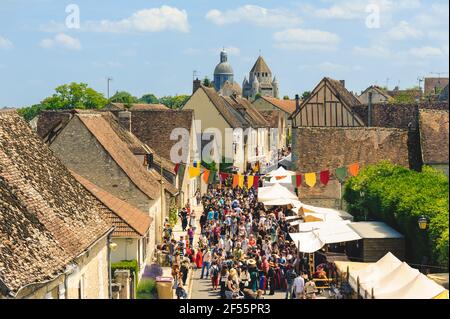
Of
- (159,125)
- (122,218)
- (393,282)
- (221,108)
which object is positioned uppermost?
(221,108)

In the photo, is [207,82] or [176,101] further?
[176,101]

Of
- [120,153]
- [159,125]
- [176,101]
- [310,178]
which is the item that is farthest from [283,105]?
[120,153]

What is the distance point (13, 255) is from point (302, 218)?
55.1 feet

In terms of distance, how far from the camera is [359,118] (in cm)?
4294

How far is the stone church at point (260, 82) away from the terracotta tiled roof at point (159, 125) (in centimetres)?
12957

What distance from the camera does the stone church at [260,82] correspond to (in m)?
172

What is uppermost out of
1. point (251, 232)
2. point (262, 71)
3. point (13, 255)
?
point (262, 71)

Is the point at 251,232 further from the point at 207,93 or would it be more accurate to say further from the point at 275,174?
the point at 207,93

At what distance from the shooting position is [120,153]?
27594 mm

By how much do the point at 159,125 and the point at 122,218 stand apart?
66.7 ft

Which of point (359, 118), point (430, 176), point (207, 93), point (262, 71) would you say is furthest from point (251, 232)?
point (262, 71)

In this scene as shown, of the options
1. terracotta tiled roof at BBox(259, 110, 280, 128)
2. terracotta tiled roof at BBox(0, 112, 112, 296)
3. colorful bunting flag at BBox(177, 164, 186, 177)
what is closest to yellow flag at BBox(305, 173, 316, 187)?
colorful bunting flag at BBox(177, 164, 186, 177)

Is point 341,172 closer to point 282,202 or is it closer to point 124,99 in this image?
point 282,202

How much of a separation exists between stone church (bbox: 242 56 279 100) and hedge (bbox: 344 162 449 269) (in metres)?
145
